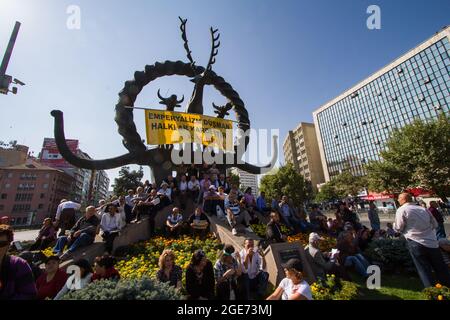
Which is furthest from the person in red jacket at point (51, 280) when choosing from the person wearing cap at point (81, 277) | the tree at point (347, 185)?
the tree at point (347, 185)

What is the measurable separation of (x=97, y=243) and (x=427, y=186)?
2703 cm

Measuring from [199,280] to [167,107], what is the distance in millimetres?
11364

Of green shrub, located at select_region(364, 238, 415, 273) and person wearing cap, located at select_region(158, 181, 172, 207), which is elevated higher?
person wearing cap, located at select_region(158, 181, 172, 207)

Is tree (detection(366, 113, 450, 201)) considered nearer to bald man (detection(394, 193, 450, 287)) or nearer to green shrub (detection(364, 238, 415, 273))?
green shrub (detection(364, 238, 415, 273))

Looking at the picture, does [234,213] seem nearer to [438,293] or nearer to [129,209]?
[129,209]

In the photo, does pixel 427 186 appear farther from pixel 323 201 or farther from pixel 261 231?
pixel 323 201

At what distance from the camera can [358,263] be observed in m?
6.16

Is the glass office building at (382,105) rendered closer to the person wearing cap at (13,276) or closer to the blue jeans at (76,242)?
the blue jeans at (76,242)

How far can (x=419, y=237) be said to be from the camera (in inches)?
182

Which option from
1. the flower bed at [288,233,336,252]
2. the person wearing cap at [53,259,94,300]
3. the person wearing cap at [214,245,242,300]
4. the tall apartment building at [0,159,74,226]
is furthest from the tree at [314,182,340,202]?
the tall apartment building at [0,159,74,226]

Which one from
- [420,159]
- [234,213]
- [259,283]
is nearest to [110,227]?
[234,213]

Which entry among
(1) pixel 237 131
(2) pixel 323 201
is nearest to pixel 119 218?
(1) pixel 237 131

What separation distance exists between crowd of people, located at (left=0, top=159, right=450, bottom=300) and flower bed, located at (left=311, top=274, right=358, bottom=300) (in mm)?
638

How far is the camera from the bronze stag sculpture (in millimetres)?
12523
